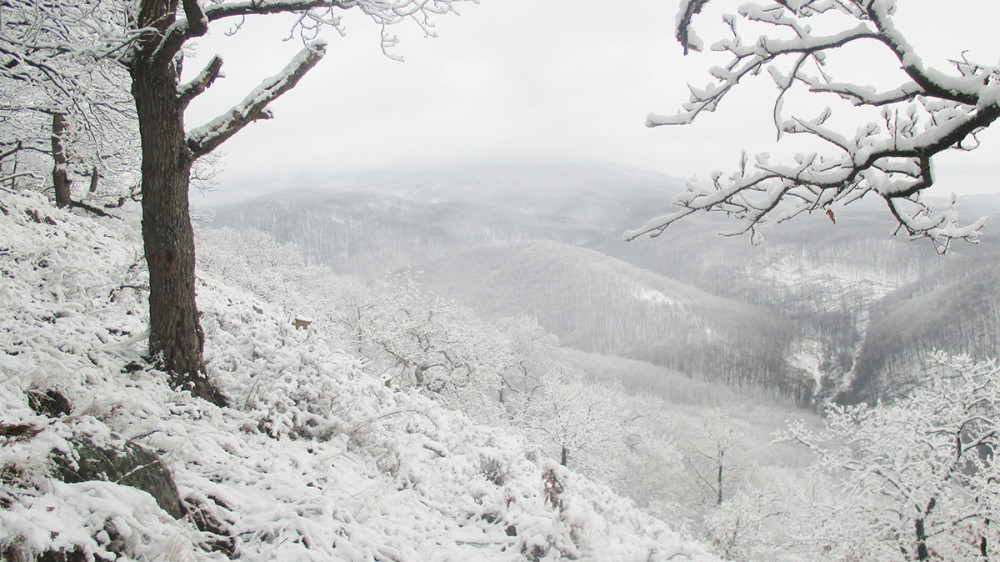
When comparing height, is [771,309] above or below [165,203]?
below

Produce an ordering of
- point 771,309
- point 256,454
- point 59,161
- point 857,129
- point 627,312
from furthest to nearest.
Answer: point 771,309 < point 627,312 < point 59,161 < point 256,454 < point 857,129

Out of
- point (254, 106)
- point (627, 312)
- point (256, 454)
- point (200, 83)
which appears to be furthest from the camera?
point (627, 312)

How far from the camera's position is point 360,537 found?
396 centimetres

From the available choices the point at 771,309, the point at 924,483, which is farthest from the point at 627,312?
the point at 924,483

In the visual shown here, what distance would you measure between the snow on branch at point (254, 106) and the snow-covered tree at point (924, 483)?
17499mm

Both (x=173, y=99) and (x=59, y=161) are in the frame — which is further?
(x=59, y=161)

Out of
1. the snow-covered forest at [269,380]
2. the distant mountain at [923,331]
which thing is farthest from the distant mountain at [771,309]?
the snow-covered forest at [269,380]

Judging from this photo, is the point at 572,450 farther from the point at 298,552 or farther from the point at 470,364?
the point at 298,552

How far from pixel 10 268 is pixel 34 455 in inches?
220

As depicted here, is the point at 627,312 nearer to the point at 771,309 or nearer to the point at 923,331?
the point at 771,309

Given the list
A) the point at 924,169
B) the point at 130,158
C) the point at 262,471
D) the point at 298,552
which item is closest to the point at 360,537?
the point at 298,552

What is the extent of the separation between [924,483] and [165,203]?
63.6 feet

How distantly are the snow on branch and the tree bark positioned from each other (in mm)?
196

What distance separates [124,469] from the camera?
3229 millimetres
